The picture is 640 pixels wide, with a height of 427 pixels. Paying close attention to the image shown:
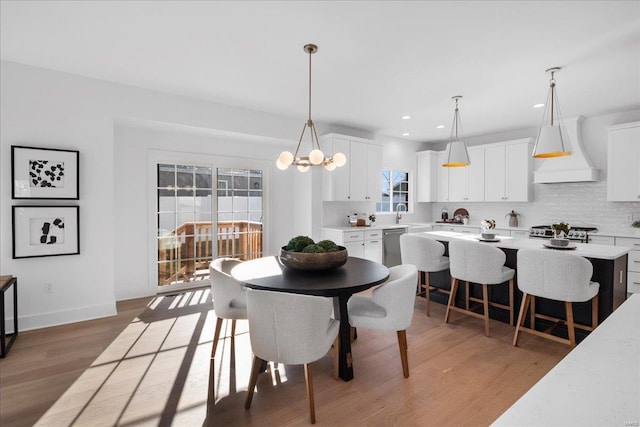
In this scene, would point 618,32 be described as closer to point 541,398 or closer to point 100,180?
point 541,398

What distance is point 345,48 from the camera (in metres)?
2.91

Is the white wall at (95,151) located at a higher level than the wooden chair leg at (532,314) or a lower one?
higher

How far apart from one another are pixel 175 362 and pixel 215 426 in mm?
966

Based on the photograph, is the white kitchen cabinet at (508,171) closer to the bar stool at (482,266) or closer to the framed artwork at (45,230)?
the bar stool at (482,266)

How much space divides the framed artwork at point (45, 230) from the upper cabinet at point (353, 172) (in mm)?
3400

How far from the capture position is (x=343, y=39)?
2.76 m

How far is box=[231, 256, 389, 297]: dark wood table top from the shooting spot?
2.15 meters

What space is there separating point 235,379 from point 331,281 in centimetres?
107

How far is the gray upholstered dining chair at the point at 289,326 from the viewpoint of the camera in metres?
1.89

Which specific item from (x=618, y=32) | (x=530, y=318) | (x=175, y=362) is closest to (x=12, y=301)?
(x=175, y=362)

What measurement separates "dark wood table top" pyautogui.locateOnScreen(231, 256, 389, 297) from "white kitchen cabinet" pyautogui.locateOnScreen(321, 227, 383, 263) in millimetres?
2301

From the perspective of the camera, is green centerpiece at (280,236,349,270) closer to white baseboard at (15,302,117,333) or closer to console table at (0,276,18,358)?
console table at (0,276,18,358)

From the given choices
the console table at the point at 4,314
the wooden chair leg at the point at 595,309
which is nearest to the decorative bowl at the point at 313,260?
the wooden chair leg at the point at 595,309

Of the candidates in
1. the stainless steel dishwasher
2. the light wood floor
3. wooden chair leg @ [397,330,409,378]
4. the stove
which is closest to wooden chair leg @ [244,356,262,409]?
the light wood floor
